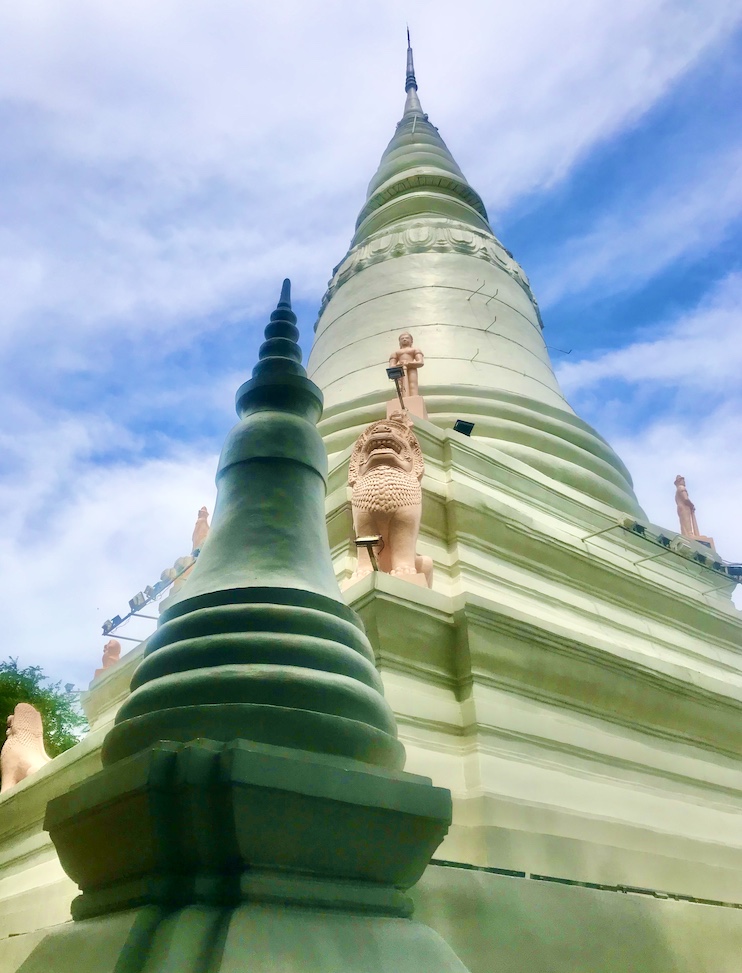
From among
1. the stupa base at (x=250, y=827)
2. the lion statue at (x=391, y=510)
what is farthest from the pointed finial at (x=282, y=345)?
the lion statue at (x=391, y=510)

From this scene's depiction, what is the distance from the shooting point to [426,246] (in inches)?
424

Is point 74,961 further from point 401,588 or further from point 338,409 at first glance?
point 338,409

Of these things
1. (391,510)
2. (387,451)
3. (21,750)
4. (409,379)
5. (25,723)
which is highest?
(409,379)

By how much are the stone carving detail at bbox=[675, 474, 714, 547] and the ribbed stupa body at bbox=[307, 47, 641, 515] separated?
132 cm

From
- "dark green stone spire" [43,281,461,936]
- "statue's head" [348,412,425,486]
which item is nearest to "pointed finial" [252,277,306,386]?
"dark green stone spire" [43,281,461,936]

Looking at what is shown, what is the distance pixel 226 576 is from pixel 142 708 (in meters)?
0.43

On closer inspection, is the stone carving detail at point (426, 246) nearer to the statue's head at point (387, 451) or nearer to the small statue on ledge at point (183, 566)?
the small statue on ledge at point (183, 566)

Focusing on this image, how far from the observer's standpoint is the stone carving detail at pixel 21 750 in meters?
6.28

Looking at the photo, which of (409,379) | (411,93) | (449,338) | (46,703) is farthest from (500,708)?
(411,93)

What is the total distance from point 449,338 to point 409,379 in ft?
9.21

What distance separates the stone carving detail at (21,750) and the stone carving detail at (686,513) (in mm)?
7105

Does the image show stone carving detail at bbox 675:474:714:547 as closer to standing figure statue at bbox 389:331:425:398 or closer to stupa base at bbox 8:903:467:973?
standing figure statue at bbox 389:331:425:398

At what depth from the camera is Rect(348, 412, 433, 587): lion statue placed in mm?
4324

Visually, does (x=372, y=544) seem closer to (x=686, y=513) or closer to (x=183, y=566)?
(x=183, y=566)
